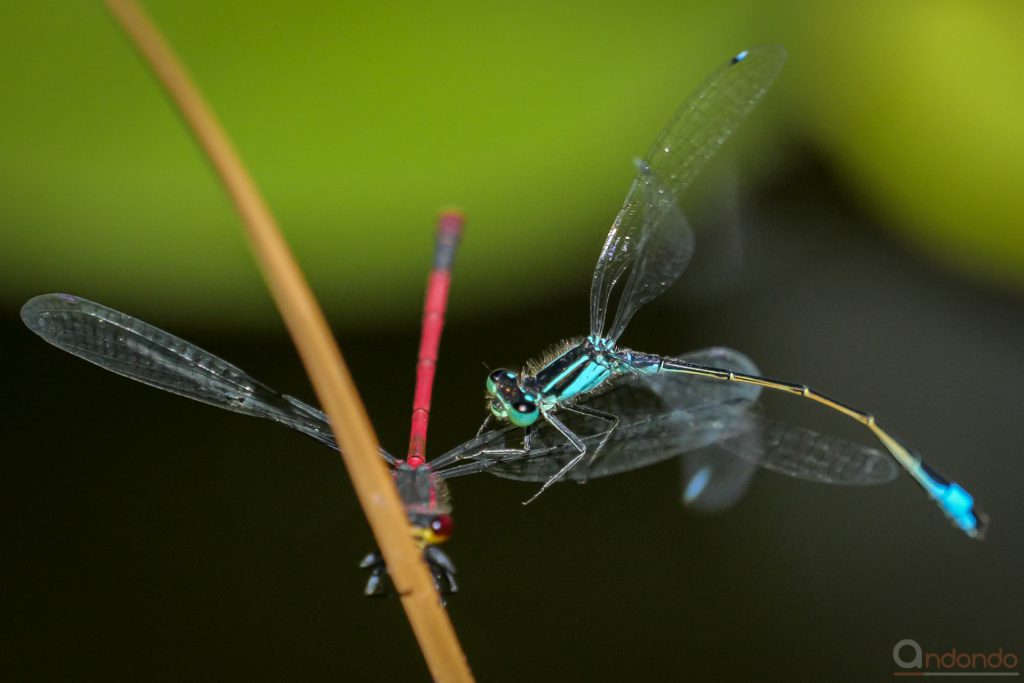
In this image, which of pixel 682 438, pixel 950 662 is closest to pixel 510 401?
pixel 682 438

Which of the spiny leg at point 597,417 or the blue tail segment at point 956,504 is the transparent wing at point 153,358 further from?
the blue tail segment at point 956,504

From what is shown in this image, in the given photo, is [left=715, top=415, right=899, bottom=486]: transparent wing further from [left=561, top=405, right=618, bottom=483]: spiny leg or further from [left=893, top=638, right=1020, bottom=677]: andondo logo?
[left=893, top=638, right=1020, bottom=677]: andondo logo

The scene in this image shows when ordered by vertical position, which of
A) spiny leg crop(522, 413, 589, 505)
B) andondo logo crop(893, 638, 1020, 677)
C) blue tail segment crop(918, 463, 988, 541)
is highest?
spiny leg crop(522, 413, 589, 505)

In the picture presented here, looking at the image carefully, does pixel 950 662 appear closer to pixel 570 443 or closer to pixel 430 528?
pixel 570 443

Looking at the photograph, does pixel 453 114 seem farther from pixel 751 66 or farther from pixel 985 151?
pixel 985 151

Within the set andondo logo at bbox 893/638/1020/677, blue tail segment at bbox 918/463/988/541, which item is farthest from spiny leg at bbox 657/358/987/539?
andondo logo at bbox 893/638/1020/677

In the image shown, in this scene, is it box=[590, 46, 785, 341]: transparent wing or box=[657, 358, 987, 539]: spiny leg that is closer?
box=[657, 358, 987, 539]: spiny leg
